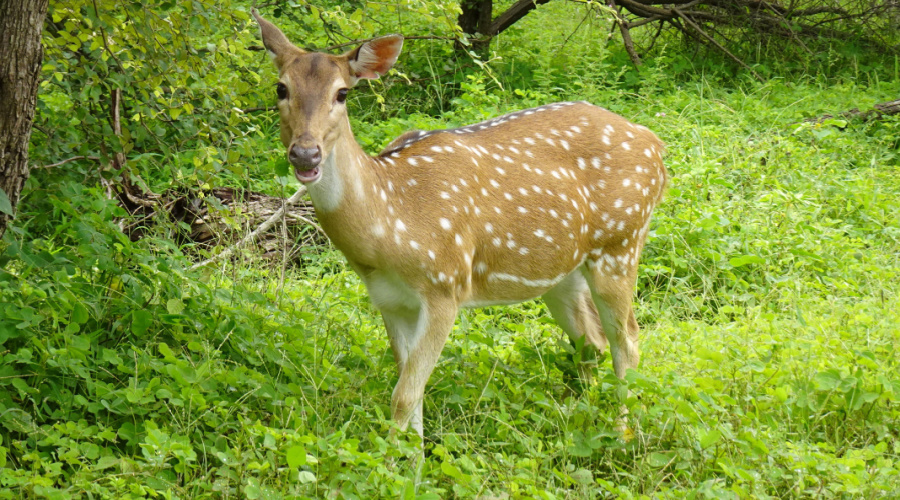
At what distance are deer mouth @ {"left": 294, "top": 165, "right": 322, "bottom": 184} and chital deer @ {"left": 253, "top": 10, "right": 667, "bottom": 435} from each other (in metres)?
0.02

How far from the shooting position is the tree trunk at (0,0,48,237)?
4.07 m

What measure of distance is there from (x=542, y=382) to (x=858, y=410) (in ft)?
5.20

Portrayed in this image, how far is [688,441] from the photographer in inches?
175

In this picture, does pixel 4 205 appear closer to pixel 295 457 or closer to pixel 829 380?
pixel 295 457

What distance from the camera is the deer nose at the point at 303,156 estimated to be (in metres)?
4.05

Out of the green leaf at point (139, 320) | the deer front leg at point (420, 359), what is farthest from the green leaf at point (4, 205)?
the deer front leg at point (420, 359)

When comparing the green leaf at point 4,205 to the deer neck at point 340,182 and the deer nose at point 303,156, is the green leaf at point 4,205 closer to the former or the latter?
the deer nose at point 303,156

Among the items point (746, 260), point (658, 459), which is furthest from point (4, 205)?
point (746, 260)

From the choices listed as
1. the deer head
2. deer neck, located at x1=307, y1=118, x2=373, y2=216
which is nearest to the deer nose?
the deer head

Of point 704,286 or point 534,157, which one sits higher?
point 534,157

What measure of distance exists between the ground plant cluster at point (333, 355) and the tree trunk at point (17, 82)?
0.92 feet

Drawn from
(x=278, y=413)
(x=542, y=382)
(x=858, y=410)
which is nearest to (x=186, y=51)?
(x=278, y=413)

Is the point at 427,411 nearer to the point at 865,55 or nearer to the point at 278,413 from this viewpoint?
the point at 278,413

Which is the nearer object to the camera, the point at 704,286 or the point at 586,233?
the point at 586,233
